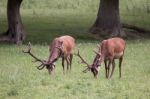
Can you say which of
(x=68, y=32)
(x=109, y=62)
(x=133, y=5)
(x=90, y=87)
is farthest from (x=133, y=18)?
(x=90, y=87)

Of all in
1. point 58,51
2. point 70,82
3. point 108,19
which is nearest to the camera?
point 70,82

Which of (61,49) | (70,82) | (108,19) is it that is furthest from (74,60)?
(108,19)

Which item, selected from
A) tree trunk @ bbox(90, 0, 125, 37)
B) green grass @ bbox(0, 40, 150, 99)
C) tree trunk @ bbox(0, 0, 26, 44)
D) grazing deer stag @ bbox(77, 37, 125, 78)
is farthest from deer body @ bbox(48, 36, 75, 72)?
tree trunk @ bbox(90, 0, 125, 37)

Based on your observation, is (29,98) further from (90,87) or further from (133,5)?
(133,5)

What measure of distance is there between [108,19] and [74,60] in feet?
30.5

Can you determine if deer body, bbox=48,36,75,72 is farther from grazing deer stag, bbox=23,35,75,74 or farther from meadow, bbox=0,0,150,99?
meadow, bbox=0,0,150,99

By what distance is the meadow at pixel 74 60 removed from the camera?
12273mm

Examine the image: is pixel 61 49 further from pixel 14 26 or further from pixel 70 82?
pixel 14 26

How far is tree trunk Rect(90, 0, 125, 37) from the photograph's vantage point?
27875 millimetres

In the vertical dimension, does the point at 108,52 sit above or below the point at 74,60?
above

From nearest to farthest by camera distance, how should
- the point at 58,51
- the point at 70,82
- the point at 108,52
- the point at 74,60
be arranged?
the point at 70,82
the point at 108,52
the point at 58,51
the point at 74,60

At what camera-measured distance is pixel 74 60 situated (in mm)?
19219

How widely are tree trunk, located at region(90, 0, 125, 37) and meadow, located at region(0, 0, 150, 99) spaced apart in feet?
2.50

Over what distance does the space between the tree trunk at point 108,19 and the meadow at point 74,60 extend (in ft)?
2.50
